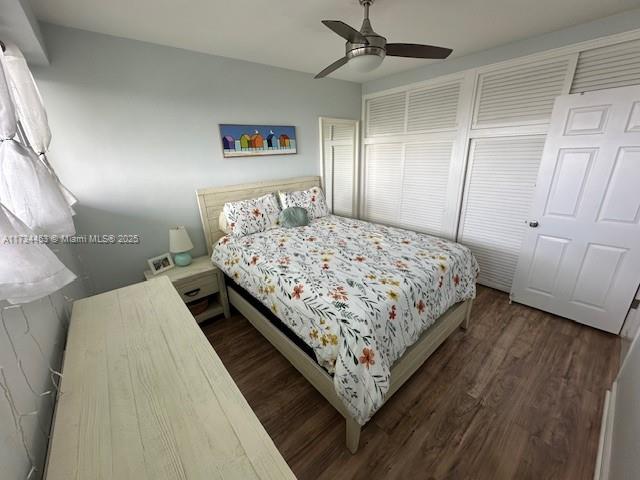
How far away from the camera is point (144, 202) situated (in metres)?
2.27

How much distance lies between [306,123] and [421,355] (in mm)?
2784

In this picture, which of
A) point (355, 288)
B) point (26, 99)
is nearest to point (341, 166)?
point (355, 288)

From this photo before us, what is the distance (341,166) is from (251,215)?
72.9 inches

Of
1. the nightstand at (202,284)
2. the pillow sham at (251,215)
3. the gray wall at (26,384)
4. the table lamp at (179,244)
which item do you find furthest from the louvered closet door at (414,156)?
the gray wall at (26,384)

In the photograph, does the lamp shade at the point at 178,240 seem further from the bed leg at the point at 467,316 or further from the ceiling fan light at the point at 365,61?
the bed leg at the point at 467,316

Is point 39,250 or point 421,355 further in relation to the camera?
point 421,355

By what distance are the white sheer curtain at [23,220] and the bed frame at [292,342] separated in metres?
1.31

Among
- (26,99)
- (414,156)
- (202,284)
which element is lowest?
(202,284)

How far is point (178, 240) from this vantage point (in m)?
2.30

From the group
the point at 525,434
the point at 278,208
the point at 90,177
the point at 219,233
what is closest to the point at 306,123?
the point at 278,208

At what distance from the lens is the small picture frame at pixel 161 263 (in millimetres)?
2281

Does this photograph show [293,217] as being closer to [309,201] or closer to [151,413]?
[309,201]

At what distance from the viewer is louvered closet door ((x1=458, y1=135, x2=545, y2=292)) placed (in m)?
2.44

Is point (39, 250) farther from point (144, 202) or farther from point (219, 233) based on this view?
point (219, 233)
